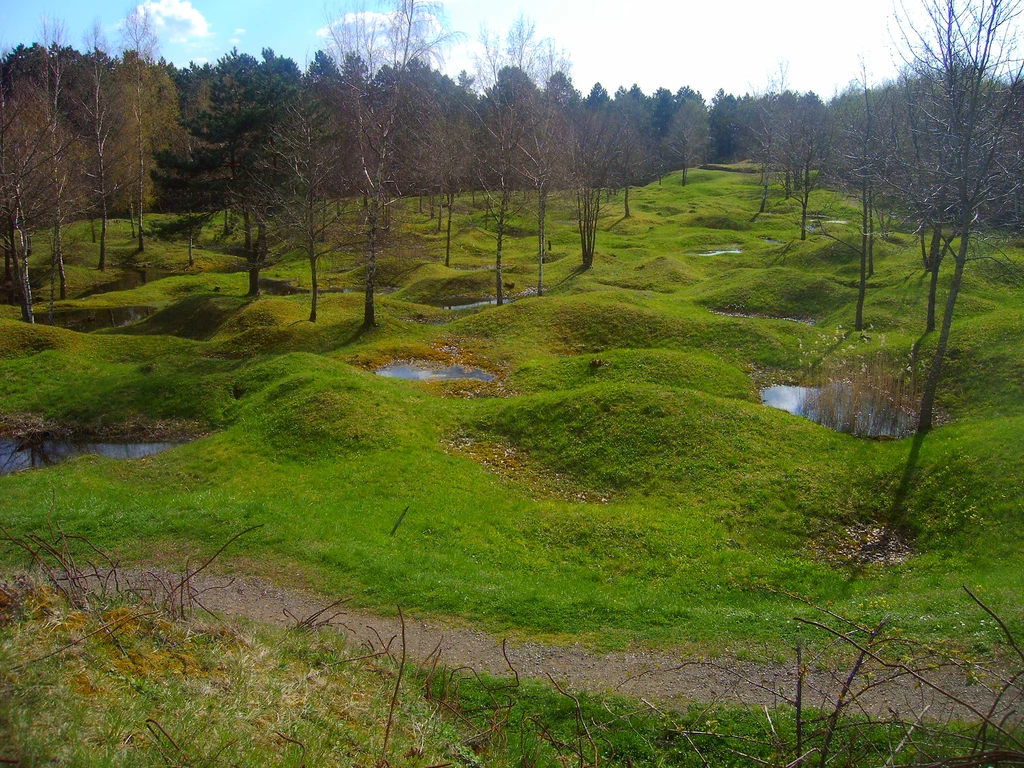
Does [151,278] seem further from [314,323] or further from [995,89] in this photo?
[995,89]

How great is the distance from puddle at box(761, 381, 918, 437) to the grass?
1428 millimetres

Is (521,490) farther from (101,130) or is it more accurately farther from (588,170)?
(101,130)

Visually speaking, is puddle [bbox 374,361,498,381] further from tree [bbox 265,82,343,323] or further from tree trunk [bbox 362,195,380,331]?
tree [bbox 265,82,343,323]

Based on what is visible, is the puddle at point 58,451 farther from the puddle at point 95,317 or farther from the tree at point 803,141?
the tree at point 803,141

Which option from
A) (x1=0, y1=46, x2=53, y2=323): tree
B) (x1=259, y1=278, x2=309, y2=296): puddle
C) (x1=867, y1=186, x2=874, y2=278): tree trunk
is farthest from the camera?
(x1=259, y1=278, x2=309, y2=296): puddle

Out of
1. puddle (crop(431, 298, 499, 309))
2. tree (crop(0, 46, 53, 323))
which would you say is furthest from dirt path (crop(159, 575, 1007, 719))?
puddle (crop(431, 298, 499, 309))

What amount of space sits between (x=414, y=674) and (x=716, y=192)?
257 feet

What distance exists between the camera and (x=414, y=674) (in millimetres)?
9578

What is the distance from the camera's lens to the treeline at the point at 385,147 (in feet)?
58.9

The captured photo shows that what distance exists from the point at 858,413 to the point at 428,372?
16074mm

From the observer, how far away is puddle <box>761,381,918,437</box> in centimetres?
2023

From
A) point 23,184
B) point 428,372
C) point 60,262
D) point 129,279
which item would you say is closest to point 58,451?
point 428,372

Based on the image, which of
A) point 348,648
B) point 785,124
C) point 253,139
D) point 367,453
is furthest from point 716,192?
point 348,648

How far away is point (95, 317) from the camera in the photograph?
40.2 meters
